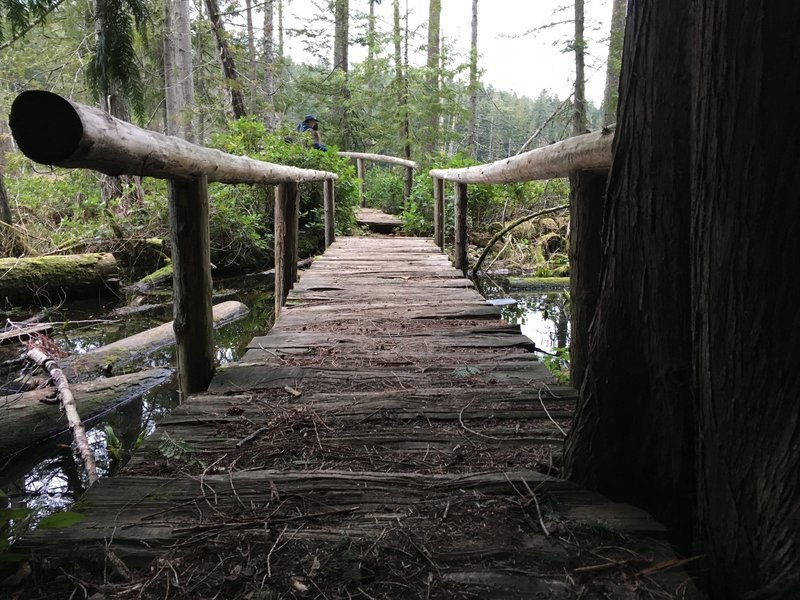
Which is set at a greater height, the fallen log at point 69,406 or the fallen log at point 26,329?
the fallen log at point 26,329

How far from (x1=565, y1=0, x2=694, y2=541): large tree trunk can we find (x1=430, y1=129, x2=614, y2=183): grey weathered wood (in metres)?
0.58

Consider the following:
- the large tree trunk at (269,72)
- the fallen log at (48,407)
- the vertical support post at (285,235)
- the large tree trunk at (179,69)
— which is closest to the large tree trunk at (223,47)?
the large tree trunk at (179,69)

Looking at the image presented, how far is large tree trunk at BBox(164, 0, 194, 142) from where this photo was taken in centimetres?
→ 1029

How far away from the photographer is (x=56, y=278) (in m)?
7.17

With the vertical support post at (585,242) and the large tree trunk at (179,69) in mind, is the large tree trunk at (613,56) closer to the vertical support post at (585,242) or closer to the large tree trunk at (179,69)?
the large tree trunk at (179,69)

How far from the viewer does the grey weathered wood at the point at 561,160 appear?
2193 mm

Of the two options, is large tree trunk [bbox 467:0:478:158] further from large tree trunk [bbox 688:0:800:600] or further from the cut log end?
large tree trunk [bbox 688:0:800:600]

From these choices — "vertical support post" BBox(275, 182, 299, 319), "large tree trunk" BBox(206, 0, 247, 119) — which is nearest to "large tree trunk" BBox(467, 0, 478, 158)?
"large tree trunk" BBox(206, 0, 247, 119)

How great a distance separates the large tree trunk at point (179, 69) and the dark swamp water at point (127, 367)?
406cm

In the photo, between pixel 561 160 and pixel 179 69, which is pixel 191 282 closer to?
pixel 561 160

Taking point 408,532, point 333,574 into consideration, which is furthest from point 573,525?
point 333,574

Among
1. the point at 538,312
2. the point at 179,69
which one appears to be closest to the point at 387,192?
the point at 179,69

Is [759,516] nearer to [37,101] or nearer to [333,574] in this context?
[333,574]

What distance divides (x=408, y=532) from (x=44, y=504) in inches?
101
